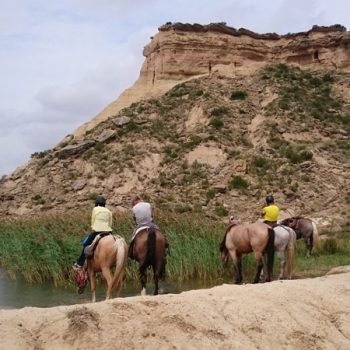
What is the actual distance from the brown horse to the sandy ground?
11.4 ft

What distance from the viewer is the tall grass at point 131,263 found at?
15.5 metres

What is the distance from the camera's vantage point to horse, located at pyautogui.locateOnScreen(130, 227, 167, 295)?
11.7m

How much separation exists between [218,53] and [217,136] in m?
10.7

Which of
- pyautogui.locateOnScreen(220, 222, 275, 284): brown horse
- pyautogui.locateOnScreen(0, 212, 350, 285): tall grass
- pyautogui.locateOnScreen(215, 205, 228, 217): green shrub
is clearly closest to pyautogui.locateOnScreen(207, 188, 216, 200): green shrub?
pyautogui.locateOnScreen(215, 205, 228, 217): green shrub

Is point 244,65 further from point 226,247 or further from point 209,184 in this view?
point 226,247

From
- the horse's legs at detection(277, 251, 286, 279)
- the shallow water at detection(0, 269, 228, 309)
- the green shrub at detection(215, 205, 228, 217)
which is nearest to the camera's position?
the shallow water at detection(0, 269, 228, 309)

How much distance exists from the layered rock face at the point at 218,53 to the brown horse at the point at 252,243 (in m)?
30.9

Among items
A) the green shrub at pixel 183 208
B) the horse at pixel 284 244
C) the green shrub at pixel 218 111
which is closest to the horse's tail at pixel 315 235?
the horse at pixel 284 244

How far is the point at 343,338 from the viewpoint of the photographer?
332 inches

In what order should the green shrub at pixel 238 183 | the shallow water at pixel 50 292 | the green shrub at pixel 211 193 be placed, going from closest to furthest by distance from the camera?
the shallow water at pixel 50 292 < the green shrub at pixel 211 193 < the green shrub at pixel 238 183

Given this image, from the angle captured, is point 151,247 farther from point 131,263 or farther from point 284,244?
point 131,263

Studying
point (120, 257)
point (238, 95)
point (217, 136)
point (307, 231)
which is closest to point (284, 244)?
point (120, 257)

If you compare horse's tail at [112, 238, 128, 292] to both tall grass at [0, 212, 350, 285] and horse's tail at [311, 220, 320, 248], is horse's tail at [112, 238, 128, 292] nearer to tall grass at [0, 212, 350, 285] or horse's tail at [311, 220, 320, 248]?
tall grass at [0, 212, 350, 285]

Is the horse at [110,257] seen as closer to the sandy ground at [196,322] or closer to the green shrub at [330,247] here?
the sandy ground at [196,322]
